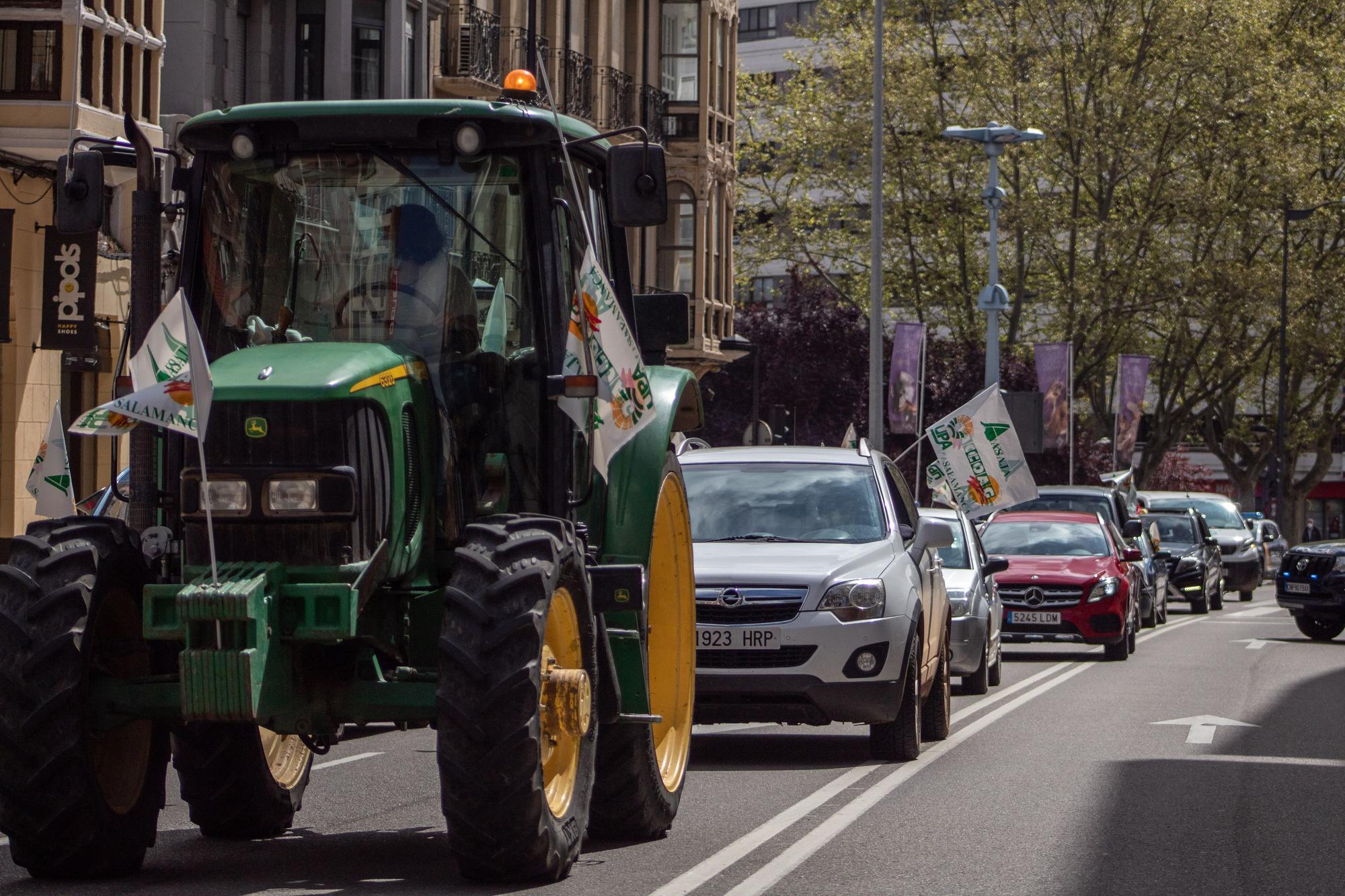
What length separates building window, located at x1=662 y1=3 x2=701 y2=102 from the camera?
152ft

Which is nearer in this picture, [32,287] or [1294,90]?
[32,287]

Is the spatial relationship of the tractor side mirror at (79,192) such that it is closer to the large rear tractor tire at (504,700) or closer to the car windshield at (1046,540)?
the large rear tractor tire at (504,700)

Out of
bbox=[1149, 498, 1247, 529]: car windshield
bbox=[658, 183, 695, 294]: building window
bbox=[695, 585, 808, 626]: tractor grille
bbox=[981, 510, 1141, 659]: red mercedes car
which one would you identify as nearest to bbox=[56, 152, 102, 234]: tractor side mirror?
bbox=[695, 585, 808, 626]: tractor grille

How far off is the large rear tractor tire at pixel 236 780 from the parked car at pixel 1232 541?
3886 cm

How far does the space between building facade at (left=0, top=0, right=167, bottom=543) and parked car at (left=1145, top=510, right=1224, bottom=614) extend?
19.1 meters

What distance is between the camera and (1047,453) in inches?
2148

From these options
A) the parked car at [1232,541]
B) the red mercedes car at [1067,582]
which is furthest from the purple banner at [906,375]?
the red mercedes car at [1067,582]

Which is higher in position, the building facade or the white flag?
the building facade

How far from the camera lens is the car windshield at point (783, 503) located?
1482 cm

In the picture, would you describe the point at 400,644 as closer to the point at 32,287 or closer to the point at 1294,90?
the point at 32,287

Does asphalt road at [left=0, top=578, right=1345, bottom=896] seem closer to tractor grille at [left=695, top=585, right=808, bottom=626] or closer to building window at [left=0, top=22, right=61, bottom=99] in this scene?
tractor grille at [left=695, top=585, right=808, bottom=626]

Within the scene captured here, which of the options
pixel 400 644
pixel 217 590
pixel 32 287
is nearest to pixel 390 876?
pixel 400 644

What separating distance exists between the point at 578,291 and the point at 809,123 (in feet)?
157

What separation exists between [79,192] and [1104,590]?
59.6 ft
